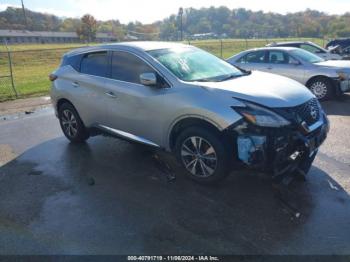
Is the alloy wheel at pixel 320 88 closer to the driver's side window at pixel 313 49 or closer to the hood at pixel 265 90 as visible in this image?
the driver's side window at pixel 313 49

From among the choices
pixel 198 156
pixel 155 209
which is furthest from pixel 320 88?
pixel 155 209

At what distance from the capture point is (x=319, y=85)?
9.14 meters

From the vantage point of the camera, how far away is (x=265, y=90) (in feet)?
13.4

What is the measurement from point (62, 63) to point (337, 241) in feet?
17.2

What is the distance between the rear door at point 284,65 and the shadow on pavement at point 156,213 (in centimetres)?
533

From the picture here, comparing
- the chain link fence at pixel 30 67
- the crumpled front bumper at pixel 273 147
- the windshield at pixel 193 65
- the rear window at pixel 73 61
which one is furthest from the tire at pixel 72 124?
the chain link fence at pixel 30 67

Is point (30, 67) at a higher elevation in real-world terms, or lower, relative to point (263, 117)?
lower

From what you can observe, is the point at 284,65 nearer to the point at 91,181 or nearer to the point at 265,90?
the point at 265,90

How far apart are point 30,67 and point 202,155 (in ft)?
80.0

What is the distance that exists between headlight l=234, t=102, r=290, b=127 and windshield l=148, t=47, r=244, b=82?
0.97 meters

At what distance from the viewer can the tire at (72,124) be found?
6.00 m

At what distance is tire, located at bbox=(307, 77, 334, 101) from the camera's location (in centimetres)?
895

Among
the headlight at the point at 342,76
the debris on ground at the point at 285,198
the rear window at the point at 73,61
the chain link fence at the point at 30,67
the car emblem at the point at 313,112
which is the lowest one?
the chain link fence at the point at 30,67

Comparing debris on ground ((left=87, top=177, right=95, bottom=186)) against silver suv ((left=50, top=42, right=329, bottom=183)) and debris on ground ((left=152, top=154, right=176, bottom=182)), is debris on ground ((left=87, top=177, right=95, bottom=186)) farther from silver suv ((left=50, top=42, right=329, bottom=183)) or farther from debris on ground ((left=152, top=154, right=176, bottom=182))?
debris on ground ((left=152, top=154, right=176, bottom=182))
